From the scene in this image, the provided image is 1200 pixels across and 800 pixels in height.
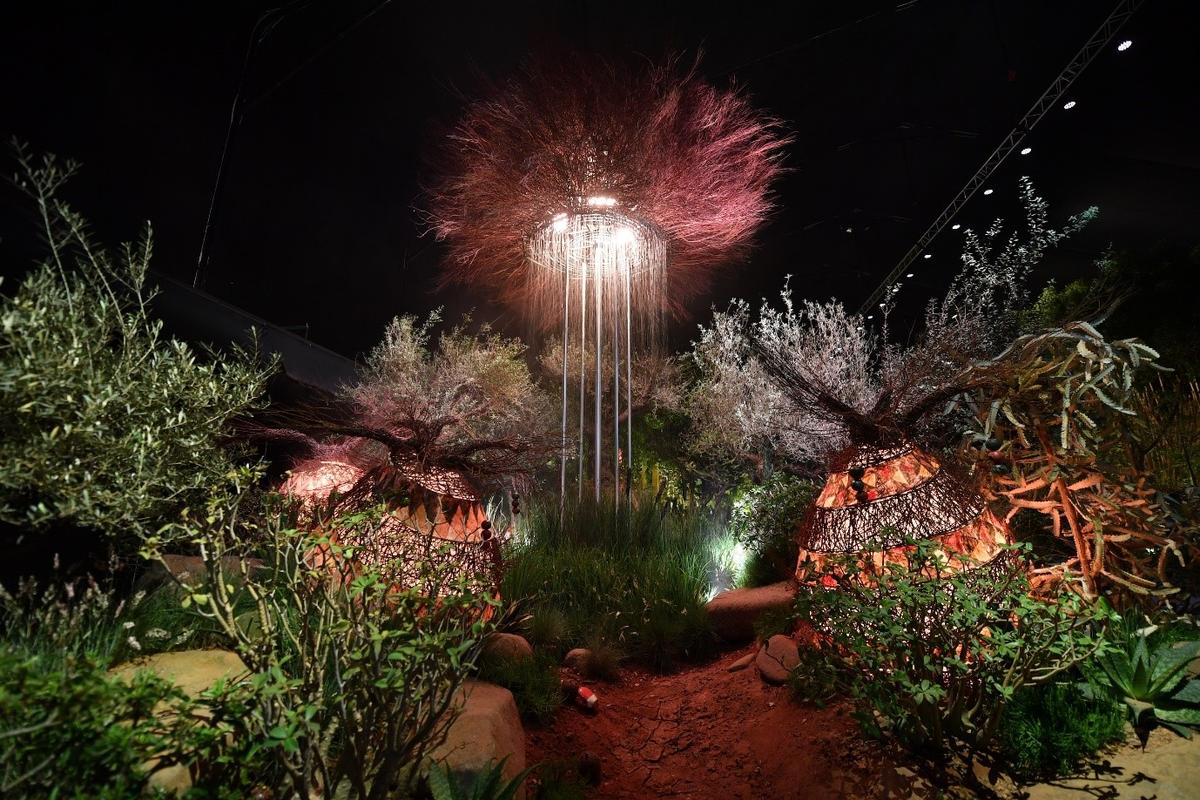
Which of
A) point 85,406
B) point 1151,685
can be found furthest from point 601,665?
point 85,406

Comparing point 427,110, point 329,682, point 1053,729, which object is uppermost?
point 427,110

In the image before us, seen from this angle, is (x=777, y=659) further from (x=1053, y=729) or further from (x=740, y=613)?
(x=1053, y=729)

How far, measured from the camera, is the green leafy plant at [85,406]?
5.10 feet

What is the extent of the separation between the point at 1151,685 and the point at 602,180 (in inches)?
212

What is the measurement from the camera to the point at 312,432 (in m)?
3.30

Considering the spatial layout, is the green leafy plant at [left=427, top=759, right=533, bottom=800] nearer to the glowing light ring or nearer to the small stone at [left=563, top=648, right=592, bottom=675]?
the small stone at [left=563, top=648, right=592, bottom=675]

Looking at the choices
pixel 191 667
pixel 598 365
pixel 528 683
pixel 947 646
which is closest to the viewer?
pixel 947 646

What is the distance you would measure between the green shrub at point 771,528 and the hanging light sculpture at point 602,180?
1.56 meters

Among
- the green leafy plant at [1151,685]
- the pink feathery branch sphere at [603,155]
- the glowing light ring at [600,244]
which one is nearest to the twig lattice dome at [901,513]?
the green leafy plant at [1151,685]

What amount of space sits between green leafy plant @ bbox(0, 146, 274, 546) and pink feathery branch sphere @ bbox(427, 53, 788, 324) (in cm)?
425

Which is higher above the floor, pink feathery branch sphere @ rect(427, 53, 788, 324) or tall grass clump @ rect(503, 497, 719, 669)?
pink feathery branch sphere @ rect(427, 53, 788, 324)

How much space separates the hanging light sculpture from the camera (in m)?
5.70

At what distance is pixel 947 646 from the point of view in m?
2.21

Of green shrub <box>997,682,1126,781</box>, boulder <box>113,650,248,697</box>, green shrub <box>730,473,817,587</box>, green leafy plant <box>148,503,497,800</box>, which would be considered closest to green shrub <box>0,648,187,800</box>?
green leafy plant <box>148,503,497,800</box>
